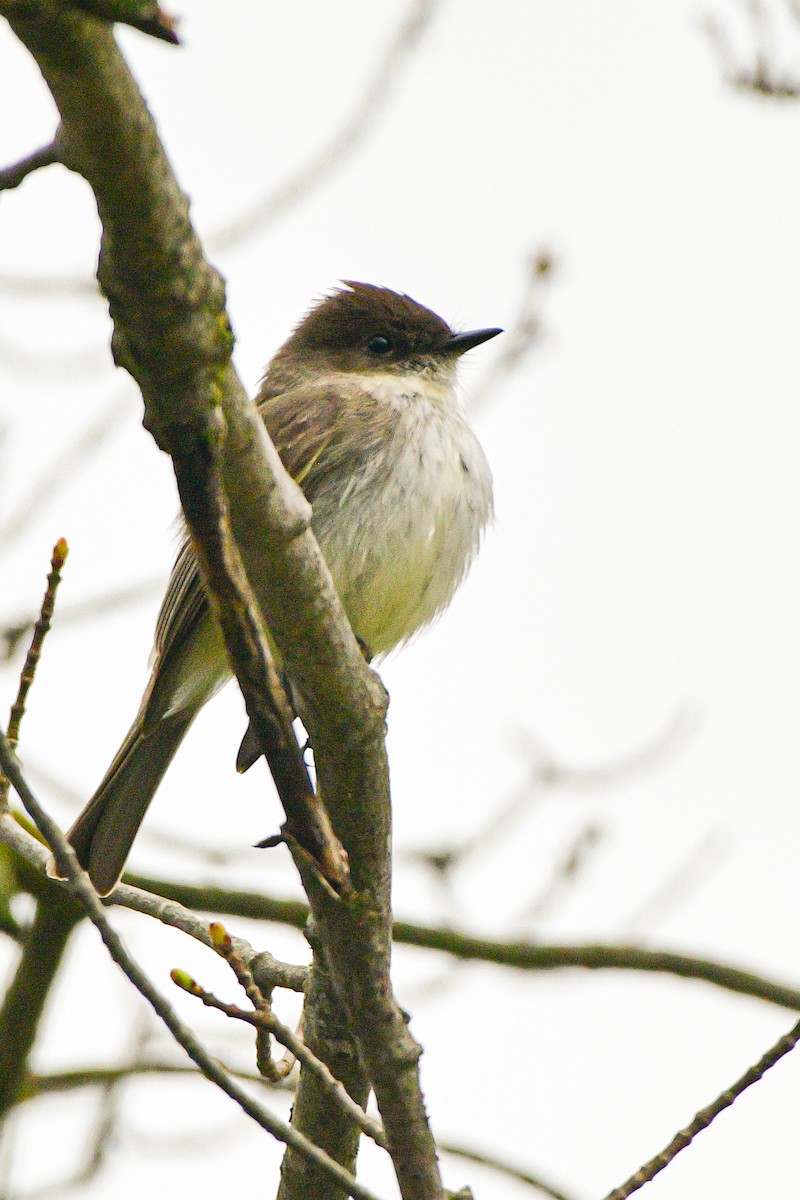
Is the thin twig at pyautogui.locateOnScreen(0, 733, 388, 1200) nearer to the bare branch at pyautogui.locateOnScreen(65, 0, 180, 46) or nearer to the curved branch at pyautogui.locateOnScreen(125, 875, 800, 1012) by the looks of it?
the bare branch at pyautogui.locateOnScreen(65, 0, 180, 46)

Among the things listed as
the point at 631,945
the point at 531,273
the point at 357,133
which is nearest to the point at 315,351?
the point at 531,273

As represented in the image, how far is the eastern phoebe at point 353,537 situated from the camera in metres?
5.18

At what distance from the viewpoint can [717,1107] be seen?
126 inches

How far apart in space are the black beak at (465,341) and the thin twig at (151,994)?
3874 mm

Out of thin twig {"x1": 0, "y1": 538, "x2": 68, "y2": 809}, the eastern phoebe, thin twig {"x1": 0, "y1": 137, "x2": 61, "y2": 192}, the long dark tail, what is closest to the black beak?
the eastern phoebe

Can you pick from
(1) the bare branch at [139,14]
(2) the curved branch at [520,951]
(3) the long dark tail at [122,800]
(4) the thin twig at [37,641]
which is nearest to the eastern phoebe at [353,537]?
(3) the long dark tail at [122,800]

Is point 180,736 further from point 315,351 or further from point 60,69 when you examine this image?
point 60,69

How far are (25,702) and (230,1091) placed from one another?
1.06 m

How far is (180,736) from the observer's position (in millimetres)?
5906

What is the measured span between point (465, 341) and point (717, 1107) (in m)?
3.86

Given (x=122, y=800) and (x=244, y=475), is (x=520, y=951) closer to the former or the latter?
(x=122, y=800)

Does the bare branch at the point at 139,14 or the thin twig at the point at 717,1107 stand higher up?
the bare branch at the point at 139,14

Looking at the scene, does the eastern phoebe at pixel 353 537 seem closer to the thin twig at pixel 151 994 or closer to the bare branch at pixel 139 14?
the thin twig at pixel 151 994

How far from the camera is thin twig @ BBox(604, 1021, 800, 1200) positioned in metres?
3.17
